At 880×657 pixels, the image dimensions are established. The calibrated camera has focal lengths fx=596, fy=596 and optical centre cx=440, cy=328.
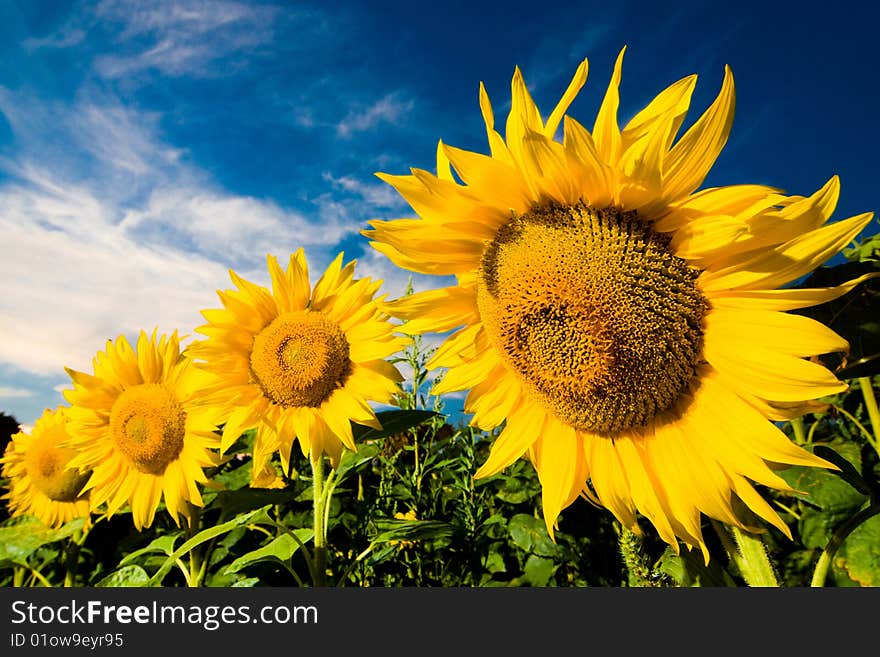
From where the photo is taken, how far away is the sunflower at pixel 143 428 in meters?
3.14

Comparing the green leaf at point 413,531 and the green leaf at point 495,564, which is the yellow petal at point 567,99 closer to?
the green leaf at point 413,531

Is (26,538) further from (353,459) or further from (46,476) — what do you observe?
(353,459)

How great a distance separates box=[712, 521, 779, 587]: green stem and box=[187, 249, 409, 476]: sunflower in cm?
148

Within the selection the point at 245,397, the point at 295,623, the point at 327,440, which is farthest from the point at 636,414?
the point at 245,397

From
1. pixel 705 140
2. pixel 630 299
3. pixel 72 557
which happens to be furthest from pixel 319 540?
pixel 72 557

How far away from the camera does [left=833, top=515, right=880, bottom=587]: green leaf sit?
6.30ft

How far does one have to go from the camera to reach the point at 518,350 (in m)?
1.56

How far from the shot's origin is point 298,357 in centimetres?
272

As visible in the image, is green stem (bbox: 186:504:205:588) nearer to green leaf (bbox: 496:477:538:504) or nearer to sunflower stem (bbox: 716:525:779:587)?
green leaf (bbox: 496:477:538:504)

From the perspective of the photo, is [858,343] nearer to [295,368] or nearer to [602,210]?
[602,210]

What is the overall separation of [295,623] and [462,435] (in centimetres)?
105

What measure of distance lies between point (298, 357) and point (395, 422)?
2.08 ft

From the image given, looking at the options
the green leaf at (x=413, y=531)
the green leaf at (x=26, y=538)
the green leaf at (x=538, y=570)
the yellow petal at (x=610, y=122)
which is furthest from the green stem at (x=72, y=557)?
the yellow petal at (x=610, y=122)

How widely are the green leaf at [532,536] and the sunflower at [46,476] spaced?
130 inches
